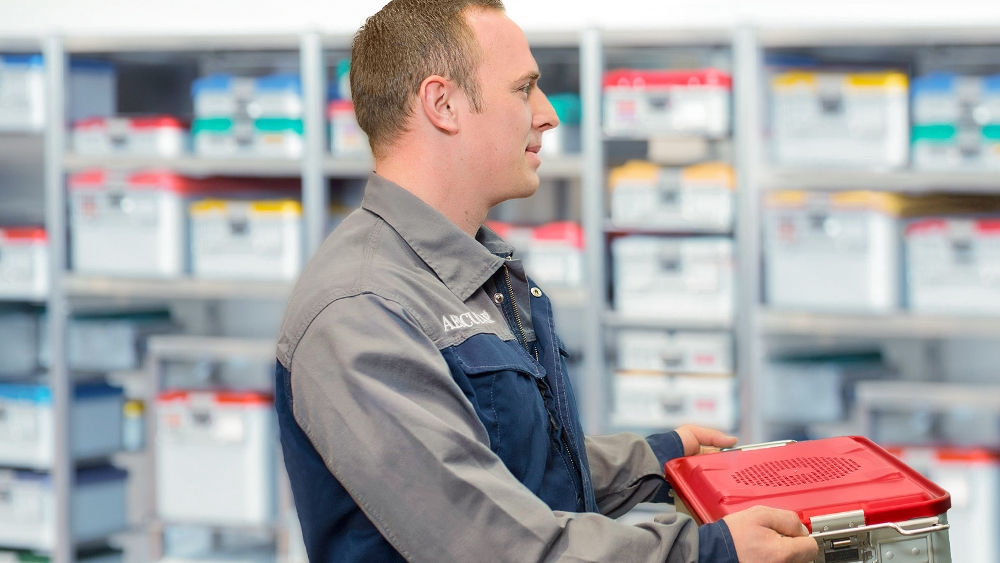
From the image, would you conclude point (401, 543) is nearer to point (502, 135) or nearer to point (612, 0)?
point (502, 135)

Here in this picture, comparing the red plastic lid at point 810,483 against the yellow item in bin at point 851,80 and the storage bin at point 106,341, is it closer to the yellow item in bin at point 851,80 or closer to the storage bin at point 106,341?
the yellow item in bin at point 851,80

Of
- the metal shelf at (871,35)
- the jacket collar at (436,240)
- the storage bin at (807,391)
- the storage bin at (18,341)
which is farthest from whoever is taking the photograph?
the storage bin at (18,341)

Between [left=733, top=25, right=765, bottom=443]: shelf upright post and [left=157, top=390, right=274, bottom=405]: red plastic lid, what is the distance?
66.8 inches

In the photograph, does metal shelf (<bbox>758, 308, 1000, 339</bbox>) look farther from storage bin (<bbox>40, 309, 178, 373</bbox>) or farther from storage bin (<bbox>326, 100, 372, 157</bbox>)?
storage bin (<bbox>40, 309, 178, 373</bbox>)

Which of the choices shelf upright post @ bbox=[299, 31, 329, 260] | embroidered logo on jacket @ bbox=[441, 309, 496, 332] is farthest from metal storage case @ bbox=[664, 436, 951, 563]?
shelf upright post @ bbox=[299, 31, 329, 260]

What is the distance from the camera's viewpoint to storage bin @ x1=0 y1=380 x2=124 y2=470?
161 inches

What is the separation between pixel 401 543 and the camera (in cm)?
127

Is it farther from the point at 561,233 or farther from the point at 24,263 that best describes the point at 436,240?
the point at 24,263

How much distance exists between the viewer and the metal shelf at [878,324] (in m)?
3.43

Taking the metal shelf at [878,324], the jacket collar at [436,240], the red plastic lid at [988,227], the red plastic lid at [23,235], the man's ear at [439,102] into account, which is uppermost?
the man's ear at [439,102]

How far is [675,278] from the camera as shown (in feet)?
12.0

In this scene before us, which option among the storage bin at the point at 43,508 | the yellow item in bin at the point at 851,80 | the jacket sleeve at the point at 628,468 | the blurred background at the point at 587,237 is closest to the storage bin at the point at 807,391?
the blurred background at the point at 587,237

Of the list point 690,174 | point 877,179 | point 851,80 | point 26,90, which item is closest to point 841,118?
point 851,80

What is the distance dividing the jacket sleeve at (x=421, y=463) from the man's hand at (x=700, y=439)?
1.71 ft
